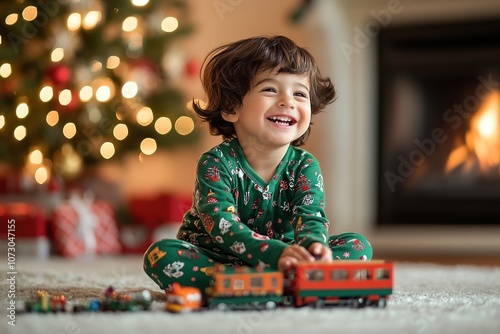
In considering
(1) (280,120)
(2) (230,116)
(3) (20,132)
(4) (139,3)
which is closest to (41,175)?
(3) (20,132)

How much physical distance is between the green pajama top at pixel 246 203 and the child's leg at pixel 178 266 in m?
0.05

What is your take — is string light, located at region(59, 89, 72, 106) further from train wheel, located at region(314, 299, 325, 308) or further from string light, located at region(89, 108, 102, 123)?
train wheel, located at region(314, 299, 325, 308)

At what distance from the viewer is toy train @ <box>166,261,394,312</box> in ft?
3.29

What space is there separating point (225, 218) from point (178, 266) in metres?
0.11

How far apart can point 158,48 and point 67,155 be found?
20.7 inches

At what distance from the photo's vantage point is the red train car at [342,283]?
101 centimetres

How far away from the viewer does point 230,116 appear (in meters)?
1.30

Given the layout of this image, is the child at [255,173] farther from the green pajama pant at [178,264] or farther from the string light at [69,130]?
the string light at [69,130]

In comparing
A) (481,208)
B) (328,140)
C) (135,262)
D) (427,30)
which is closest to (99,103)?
(135,262)

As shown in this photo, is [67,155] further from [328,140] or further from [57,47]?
[328,140]

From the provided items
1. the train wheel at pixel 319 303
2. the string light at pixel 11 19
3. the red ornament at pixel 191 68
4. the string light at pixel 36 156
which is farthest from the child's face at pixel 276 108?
the red ornament at pixel 191 68

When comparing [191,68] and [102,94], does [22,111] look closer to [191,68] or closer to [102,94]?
[102,94]

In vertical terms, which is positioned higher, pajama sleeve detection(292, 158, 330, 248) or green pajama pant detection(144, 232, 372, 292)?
pajama sleeve detection(292, 158, 330, 248)

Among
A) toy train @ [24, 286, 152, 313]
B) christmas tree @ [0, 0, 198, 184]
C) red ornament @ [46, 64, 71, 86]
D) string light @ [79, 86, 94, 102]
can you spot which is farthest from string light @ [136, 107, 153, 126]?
toy train @ [24, 286, 152, 313]
